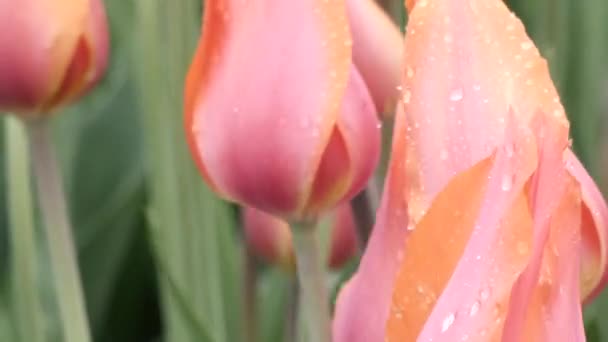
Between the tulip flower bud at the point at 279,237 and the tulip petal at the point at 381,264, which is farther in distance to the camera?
the tulip flower bud at the point at 279,237

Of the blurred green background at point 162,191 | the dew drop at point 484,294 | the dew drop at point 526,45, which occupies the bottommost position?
the blurred green background at point 162,191

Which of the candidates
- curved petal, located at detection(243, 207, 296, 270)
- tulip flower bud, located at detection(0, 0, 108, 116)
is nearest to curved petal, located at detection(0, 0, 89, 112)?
tulip flower bud, located at detection(0, 0, 108, 116)

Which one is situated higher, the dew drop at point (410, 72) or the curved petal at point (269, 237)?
the dew drop at point (410, 72)

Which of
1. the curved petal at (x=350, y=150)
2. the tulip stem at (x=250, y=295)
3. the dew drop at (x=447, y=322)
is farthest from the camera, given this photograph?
the tulip stem at (x=250, y=295)

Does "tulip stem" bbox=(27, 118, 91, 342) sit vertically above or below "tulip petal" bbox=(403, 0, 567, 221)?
below

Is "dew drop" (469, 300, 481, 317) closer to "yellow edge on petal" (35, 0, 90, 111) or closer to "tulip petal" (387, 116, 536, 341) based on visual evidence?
"tulip petal" (387, 116, 536, 341)

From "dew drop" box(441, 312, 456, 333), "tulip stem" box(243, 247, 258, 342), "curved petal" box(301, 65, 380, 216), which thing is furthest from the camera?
"tulip stem" box(243, 247, 258, 342)

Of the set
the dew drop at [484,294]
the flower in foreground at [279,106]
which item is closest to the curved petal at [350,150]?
the flower in foreground at [279,106]

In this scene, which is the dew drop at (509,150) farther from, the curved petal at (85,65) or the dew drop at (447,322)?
the curved petal at (85,65)
